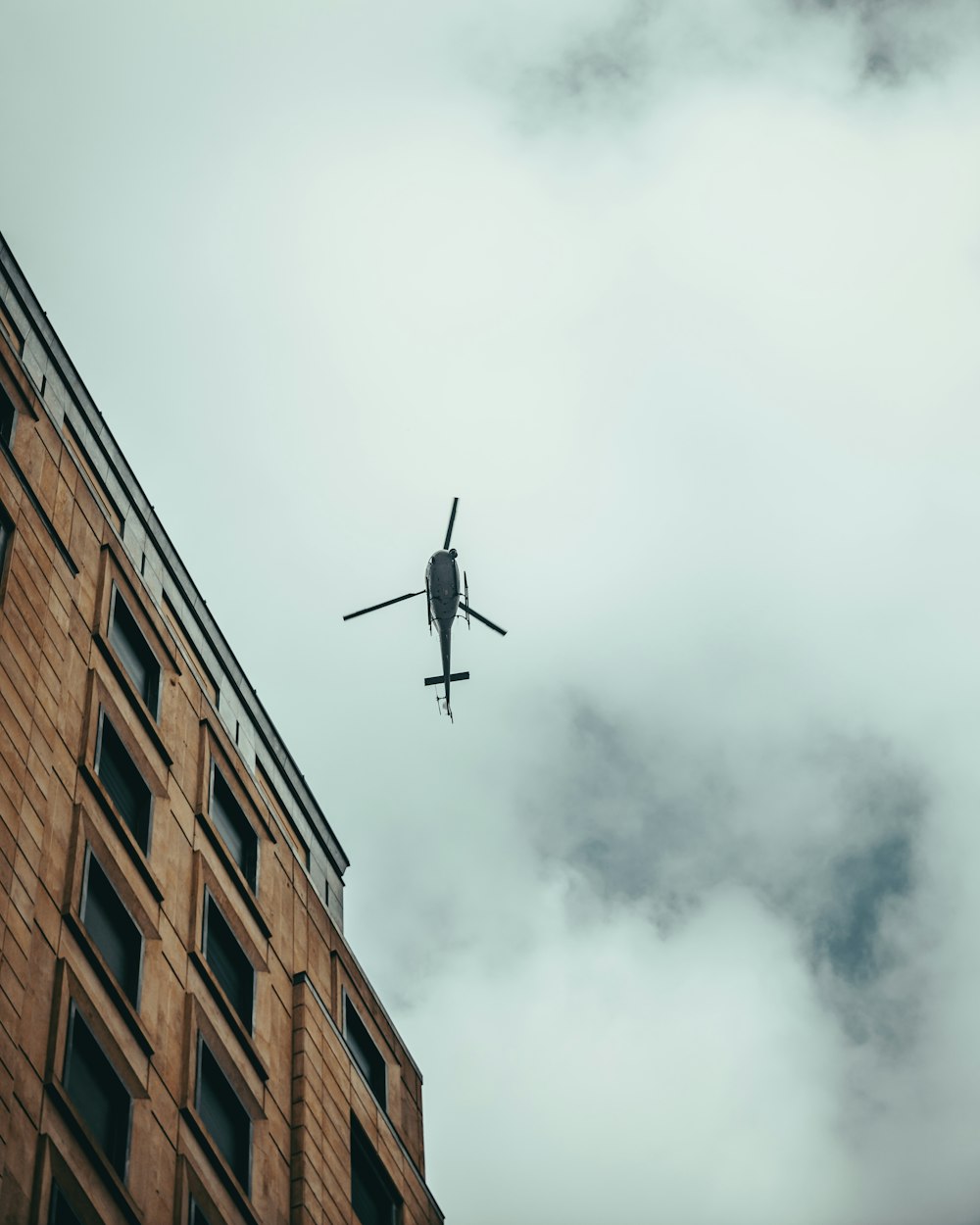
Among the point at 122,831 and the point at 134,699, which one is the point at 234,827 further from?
the point at 122,831

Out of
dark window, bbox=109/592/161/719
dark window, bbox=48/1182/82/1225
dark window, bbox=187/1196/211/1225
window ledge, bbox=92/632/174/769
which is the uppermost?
dark window, bbox=109/592/161/719

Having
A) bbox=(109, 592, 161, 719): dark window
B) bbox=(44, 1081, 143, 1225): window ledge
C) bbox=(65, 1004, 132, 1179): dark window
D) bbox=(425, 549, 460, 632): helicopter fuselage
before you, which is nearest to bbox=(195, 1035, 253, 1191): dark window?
bbox=(65, 1004, 132, 1179): dark window

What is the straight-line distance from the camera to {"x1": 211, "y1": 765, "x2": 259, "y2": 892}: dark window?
3631 centimetres

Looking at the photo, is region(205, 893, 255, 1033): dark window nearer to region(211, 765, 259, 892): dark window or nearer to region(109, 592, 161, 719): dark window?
region(211, 765, 259, 892): dark window

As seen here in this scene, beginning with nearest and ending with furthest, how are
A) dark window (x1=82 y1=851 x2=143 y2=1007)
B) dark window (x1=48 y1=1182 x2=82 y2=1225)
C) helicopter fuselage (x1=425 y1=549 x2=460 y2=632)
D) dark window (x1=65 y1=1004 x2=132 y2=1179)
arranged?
1. dark window (x1=48 y1=1182 x2=82 y2=1225)
2. dark window (x1=65 y1=1004 x2=132 y2=1179)
3. dark window (x1=82 y1=851 x2=143 y2=1007)
4. helicopter fuselage (x1=425 y1=549 x2=460 y2=632)

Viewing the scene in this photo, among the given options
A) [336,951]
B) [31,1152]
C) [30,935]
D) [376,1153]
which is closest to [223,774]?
[336,951]

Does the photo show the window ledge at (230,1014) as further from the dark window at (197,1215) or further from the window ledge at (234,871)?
the dark window at (197,1215)

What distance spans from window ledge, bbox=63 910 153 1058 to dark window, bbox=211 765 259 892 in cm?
809

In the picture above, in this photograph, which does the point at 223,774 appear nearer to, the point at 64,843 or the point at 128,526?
the point at 128,526

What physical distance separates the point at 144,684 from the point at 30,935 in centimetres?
966

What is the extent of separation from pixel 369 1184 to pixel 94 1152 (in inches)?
504

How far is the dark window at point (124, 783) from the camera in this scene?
31.1 m

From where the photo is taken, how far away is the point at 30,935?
25578mm

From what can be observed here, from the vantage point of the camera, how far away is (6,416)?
1282 inches
